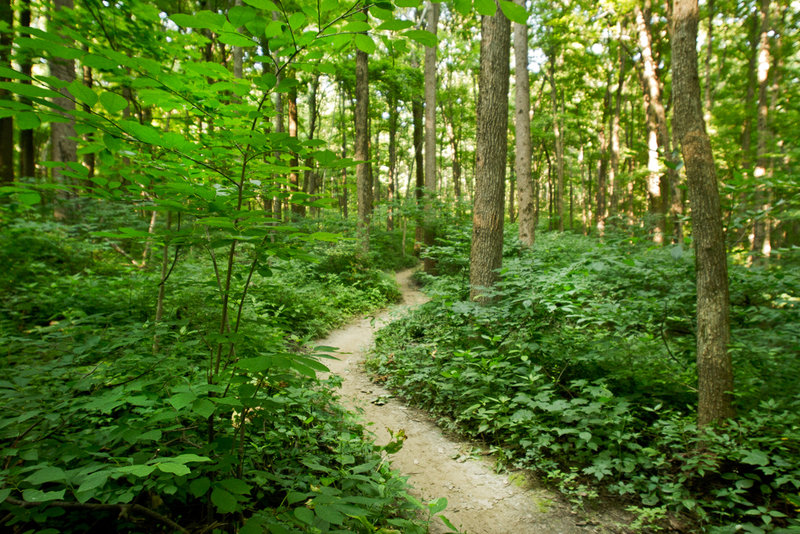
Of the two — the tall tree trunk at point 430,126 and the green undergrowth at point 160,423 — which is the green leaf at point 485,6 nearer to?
the green undergrowth at point 160,423

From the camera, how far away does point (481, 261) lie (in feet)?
21.0

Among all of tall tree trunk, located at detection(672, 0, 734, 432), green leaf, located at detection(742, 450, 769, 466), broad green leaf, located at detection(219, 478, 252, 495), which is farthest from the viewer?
tall tree trunk, located at detection(672, 0, 734, 432)

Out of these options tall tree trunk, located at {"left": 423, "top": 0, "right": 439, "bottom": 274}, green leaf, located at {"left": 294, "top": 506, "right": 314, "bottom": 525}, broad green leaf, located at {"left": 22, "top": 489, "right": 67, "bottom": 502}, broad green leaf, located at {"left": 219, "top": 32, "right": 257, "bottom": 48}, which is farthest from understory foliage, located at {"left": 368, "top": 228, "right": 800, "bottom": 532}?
tall tree trunk, located at {"left": 423, "top": 0, "right": 439, "bottom": 274}

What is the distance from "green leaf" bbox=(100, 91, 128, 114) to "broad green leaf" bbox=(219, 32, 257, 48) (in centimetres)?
48

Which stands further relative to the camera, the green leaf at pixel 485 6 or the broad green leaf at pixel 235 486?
the broad green leaf at pixel 235 486

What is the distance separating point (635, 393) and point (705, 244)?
1.82 meters

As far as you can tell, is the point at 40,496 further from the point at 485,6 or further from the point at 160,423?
the point at 485,6

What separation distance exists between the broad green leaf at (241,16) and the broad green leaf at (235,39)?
62 millimetres

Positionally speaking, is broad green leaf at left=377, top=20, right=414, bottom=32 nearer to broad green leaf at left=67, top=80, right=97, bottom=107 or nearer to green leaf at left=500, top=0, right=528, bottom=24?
green leaf at left=500, top=0, right=528, bottom=24

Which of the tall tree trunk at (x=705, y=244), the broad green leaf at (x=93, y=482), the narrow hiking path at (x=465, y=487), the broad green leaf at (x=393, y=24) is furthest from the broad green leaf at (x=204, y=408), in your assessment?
the tall tree trunk at (x=705, y=244)

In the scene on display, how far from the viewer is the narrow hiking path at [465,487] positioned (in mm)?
3080

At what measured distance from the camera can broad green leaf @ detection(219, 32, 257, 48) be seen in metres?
1.52

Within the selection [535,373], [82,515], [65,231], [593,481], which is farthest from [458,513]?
[65,231]

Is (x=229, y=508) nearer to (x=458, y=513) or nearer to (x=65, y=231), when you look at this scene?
(x=458, y=513)
